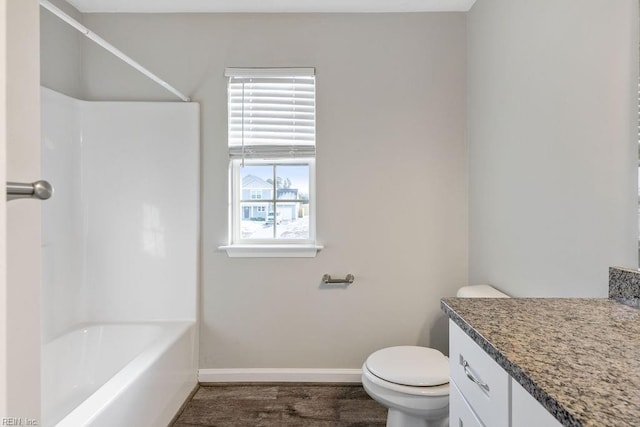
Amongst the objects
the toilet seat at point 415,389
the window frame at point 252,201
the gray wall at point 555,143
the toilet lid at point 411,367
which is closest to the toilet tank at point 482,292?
the gray wall at point 555,143

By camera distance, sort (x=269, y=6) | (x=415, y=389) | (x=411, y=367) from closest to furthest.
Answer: (x=415, y=389)
(x=411, y=367)
(x=269, y=6)

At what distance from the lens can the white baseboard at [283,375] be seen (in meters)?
2.21

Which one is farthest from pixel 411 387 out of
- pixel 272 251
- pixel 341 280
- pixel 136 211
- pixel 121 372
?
pixel 136 211

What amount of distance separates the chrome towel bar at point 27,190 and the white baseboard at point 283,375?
1925 millimetres

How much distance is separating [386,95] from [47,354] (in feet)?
8.08

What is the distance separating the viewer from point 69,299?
2.08 m

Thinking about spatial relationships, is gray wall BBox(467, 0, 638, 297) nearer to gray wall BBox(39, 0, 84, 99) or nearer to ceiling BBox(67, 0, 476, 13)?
ceiling BBox(67, 0, 476, 13)

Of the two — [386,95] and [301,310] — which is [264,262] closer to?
[301,310]

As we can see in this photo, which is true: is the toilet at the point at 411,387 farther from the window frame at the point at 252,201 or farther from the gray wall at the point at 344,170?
the window frame at the point at 252,201

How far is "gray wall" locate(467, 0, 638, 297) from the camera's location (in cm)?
106

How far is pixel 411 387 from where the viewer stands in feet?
4.84

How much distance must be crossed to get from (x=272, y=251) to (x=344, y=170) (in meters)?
0.70

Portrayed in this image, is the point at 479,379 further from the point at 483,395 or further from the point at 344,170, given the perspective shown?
the point at 344,170

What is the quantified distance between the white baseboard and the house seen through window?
0.83m
